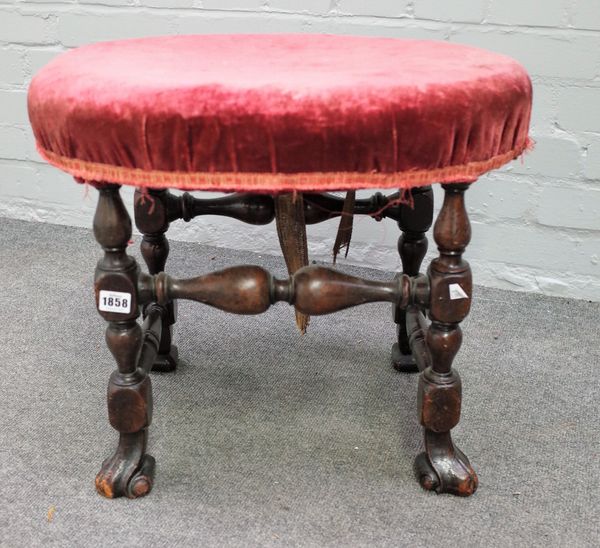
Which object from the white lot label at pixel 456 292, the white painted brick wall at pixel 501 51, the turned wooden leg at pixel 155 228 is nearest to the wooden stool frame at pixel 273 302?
the white lot label at pixel 456 292

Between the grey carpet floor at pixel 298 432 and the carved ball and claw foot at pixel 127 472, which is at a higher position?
the carved ball and claw foot at pixel 127 472

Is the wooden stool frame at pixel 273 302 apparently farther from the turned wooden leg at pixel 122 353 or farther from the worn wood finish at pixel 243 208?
the worn wood finish at pixel 243 208

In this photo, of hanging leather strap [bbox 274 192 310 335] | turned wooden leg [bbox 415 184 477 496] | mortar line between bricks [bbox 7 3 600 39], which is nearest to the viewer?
turned wooden leg [bbox 415 184 477 496]

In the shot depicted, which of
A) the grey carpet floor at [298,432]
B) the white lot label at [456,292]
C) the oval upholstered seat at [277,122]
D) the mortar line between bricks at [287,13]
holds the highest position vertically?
the oval upholstered seat at [277,122]

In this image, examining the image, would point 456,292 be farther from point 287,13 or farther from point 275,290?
point 287,13

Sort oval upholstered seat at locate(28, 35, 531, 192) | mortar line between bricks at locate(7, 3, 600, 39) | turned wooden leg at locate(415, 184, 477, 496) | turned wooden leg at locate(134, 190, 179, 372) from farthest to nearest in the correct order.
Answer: mortar line between bricks at locate(7, 3, 600, 39), turned wooden leg at locate(134, 190, 179, 372), turned wooden leg at locate(415, 184, 477, 496), oval upholstered seat at locate(28, 35, 531, 192)

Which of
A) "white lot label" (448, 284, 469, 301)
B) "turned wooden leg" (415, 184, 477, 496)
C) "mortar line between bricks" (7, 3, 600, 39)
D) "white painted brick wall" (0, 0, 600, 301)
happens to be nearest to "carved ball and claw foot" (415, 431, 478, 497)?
"turned wooden leg" (415, 184, 477, 496)

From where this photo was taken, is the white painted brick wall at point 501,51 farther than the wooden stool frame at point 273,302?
Yes

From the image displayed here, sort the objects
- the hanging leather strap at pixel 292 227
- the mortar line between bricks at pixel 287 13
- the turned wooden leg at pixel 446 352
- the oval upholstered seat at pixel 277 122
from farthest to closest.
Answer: the mortar line between bricks at pixel 287 13 < the hanging leather strap at pixel 292 227 < the turned wooden leg at pixel 446 352 < the oval upholstered seat at pixel 277 122

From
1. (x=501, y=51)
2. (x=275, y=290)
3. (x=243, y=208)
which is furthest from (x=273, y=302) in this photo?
(x=501, y=51)

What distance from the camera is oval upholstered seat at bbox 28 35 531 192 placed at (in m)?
0.56

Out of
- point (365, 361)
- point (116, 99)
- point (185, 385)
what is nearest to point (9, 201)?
point (185, 385)

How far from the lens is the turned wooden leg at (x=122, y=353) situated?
Answer: 70cm

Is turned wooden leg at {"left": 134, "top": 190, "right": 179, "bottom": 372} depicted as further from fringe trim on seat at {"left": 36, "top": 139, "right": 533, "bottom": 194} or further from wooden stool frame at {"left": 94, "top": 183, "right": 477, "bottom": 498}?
fringe trim on seat at {"left": 36, "top": 139, "right": 533, "bottom": 194}
